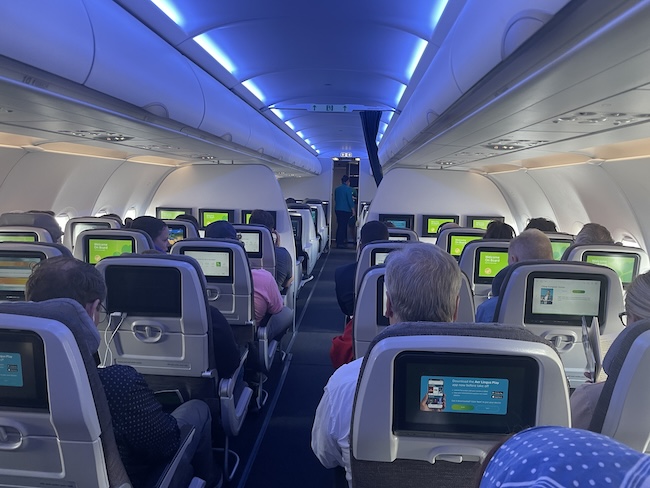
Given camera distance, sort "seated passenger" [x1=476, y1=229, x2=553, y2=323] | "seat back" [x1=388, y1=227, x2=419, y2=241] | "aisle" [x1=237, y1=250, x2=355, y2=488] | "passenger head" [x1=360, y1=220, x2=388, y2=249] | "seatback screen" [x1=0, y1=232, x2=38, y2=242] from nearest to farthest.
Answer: "aisle" [x1=237, y1=250, x2=355, y2=488] → "seated passenger" [x1=476, y1=229, x2=553, y2=323] → "seatback screen" [x1=0, y1=232, x2=38, y2=242] → "passenger head" [x1=360, y1=220, x2=388, y2=249] → "seat back" [x1=388, y1=227, x2=419, y2=241]

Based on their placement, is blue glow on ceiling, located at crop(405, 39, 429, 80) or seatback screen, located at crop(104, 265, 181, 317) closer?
seatback screen, located at crop(104, 265, 181, 317)

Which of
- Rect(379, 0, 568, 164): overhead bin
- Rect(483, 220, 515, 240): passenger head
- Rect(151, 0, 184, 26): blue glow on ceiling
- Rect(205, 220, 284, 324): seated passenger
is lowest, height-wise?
Rect(205, 220, 284, 324): seated passenger

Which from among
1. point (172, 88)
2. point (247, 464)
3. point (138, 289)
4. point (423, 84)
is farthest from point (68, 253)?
point (423, 84)

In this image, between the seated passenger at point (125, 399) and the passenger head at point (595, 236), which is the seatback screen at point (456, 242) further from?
the seated passenger at point (125, 399)

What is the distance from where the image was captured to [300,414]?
15.0ft

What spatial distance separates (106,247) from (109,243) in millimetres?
62

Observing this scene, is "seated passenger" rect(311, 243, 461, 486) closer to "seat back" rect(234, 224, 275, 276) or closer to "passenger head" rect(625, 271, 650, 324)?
"passenger head" rect(625, 271, 650, 324)

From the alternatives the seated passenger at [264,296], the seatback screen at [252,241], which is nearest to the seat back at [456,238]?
the seatback screen at [252,241]

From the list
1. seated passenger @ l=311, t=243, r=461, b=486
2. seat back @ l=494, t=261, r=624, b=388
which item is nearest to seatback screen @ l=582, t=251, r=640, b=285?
seat back @ l=494, t=261, r=624, b=388

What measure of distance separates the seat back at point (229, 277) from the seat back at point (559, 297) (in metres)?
2.13

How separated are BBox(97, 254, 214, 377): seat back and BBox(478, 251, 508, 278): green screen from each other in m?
3.08

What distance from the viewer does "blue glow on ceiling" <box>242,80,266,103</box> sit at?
7352 millimetres

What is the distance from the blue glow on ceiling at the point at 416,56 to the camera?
18.1 ft

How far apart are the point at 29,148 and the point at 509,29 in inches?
282
